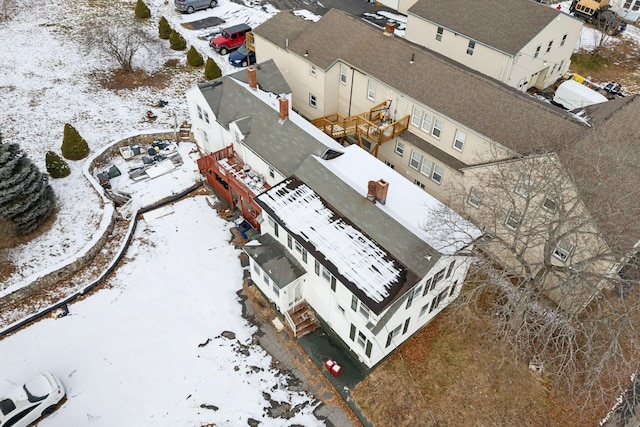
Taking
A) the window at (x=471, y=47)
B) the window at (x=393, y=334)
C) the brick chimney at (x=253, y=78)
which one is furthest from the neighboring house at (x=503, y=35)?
the window at (x=393, y=334)

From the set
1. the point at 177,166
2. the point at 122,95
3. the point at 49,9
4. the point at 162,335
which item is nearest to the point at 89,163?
the point at 177,166

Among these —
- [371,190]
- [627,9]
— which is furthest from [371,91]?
[627,9]

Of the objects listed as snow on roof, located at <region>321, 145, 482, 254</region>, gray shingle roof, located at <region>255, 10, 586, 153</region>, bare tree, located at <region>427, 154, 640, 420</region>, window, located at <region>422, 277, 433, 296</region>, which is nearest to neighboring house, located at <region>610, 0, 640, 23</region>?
gray shingle roof, located at <region>255, 10, 586, 153</region>

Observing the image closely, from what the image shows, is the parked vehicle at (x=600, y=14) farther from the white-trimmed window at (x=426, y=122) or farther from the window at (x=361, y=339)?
the window at (x=361, y=339)

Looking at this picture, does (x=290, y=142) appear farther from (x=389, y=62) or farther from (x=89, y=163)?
(x=89, y=163)

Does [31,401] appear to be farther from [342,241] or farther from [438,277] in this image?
[438,277]

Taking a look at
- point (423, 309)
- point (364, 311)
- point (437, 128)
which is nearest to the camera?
point (364, 311)
